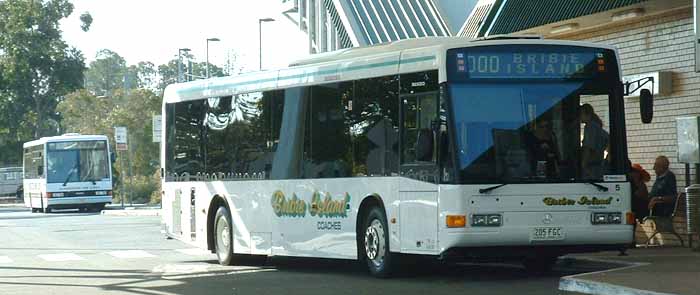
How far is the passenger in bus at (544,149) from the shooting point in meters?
16.1

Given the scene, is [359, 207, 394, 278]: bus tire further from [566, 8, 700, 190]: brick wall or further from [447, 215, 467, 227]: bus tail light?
[566, 8, 700, 190]: brick wall

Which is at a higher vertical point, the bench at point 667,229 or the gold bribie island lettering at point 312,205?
the gold bribie island lettering at point 312,205

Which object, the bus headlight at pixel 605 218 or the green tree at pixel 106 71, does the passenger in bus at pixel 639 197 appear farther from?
the green tree at pixel 106 71

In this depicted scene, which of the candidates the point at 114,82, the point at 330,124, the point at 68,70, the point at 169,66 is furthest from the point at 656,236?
the point at 114,82

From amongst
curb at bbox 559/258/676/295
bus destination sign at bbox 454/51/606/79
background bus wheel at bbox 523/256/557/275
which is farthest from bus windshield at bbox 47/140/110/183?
curb at bbox 559/258/676/295

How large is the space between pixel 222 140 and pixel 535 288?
7251mm

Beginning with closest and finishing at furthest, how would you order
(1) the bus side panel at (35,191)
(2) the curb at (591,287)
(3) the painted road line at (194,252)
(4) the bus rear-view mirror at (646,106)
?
1. (2) the curb at (591,287)
2. (4) the bus rear-view mirror at (646,106)
3. (3) the painted road line at (194,252)
4. (1) the bus side panel at (35,191)

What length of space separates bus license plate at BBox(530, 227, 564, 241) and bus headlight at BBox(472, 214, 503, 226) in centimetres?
43

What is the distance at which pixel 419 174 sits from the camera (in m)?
16.4

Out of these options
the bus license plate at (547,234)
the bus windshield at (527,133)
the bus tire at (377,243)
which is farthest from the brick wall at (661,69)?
the bus tire at (377,243)

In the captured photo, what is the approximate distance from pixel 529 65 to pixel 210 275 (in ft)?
17.5

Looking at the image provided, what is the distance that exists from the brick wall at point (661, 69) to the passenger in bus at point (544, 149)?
589 cm

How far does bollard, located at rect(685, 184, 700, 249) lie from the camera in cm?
1972

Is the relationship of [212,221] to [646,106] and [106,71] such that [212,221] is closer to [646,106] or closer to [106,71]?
[646,106]
